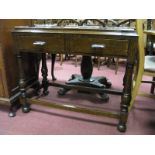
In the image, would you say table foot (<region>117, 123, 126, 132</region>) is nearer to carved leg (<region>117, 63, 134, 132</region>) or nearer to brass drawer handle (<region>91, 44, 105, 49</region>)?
carved leg (<region>117, 63, 134, 132</region>)

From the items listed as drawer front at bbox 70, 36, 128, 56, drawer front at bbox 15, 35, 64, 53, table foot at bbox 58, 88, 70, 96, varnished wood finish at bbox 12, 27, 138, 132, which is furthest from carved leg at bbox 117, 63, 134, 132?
table foot at bbox 58, 88, 70, 96

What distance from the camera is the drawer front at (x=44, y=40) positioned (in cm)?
149

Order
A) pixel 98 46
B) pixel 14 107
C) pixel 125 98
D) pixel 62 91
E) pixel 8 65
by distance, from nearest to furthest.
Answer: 1. pixel 98 46
2. pixel 125 98
3. pixel 8 65
4. pixel 14 107
5. pixel 62 91

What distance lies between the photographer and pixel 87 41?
1418 millimetres

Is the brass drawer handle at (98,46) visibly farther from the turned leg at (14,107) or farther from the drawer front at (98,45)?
the turned leg at (14,107)

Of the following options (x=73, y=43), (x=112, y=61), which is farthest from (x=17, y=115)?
(x=112, y=61)

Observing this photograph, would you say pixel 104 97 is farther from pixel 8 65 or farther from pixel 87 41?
pixel 8 65

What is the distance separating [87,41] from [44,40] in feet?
1.15

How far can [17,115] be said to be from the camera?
1.83 meters

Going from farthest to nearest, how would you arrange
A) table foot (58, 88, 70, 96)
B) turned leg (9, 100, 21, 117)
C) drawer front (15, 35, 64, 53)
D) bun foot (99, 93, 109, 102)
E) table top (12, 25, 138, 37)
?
table foot (58, 88, 70, 96) → bun foot (99, 93, 109, 102) → turned leg (9, 100, 21, 117) → drawer front (15, 35, 64, 53) → table top (12, 25, 138, 37)

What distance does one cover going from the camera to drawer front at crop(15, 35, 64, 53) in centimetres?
149

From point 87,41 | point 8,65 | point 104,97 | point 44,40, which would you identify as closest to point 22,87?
point 8,65

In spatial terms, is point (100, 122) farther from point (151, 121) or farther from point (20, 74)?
point (20, 74)

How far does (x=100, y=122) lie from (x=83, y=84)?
0.65m
